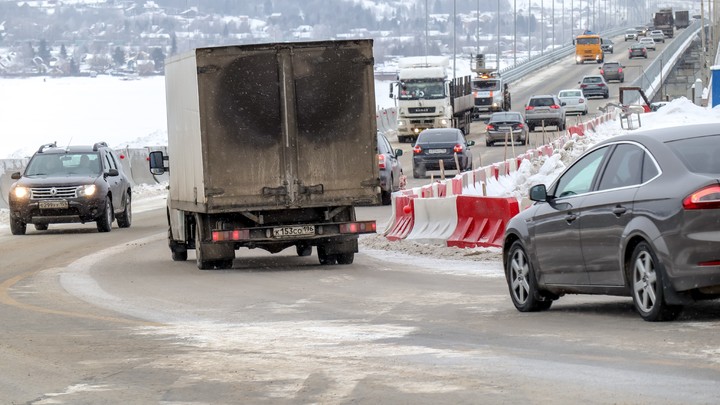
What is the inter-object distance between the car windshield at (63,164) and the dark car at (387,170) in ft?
22.4

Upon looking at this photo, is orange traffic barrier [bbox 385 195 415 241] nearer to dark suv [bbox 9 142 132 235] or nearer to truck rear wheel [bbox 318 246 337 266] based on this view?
truck rear wheel [bbox 318 246 337 266]

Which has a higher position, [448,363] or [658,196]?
[658,196]

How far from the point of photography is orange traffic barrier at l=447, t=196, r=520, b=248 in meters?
20.7

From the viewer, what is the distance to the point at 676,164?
A: 10883 millimetres

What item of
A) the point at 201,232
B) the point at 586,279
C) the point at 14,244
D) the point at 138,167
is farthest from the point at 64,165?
the point at 586,279

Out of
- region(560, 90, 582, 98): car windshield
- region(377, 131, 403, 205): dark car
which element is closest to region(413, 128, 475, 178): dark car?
region(377, 131, 403, 205): dark car

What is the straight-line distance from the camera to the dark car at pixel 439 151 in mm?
44812

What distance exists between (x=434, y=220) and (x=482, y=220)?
1.87 metres

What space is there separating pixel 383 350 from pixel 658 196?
2203 mm

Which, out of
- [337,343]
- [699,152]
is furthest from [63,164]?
[699,152]

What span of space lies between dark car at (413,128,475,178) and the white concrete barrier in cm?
2092

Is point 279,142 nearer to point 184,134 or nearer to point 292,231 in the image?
point 292,231

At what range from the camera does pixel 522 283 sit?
1311 centimetres

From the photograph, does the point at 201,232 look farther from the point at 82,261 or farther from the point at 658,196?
the point at 658,196
